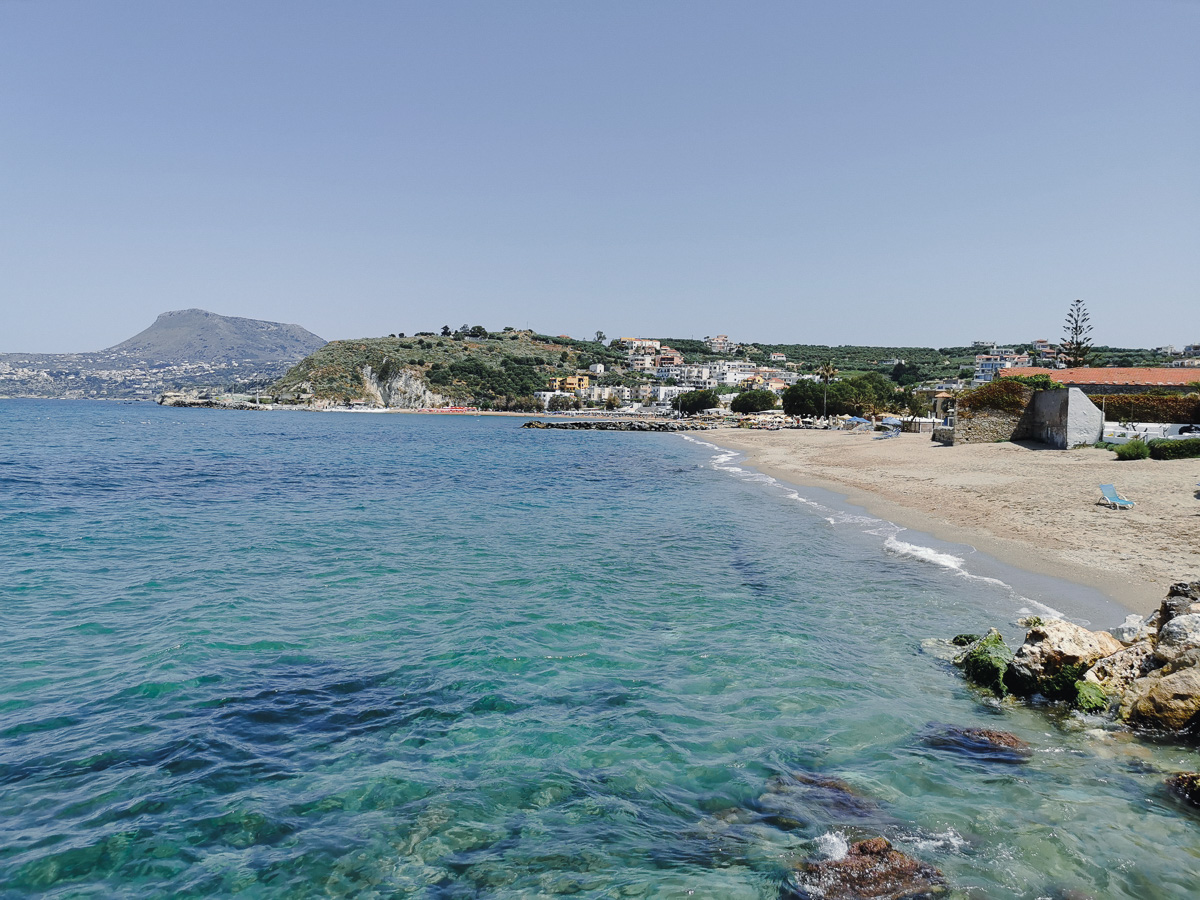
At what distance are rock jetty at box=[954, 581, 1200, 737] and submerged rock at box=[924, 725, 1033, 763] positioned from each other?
1.32 metres

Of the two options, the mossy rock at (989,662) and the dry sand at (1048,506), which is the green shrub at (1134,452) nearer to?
the dry sand at (1048,506)

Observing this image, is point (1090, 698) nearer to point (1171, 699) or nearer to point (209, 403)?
point (1171, 699)

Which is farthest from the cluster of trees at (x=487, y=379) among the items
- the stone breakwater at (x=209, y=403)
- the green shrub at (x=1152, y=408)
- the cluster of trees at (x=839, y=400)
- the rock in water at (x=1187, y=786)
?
the rock in water at (x=1187, y=786)

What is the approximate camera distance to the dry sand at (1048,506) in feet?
46.5

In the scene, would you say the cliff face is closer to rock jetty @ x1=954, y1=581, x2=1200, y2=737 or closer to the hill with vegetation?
the hill with vegetation

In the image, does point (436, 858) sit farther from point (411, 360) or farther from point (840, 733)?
point (411, 360)

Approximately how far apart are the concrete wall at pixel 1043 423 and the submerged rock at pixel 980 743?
30.6m

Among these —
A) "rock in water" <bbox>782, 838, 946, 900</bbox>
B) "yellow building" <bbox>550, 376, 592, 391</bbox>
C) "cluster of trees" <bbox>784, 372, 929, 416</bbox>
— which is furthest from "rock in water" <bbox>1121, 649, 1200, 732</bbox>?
"yellow building" <bbox>550, 376, 592, 391</bbox>

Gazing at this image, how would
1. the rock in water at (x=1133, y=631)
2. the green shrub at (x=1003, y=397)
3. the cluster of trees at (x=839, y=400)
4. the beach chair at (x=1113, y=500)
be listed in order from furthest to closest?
1. the cluster of trees at (x=839, y=400)
2. the green shrub at (x=1003, y=397)
3. the beach chair at (x=1113, y=500)
4. the rock in water at (x=1133, y=631)

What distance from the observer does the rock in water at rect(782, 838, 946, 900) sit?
4.99 meters

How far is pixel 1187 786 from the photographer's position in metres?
6.35

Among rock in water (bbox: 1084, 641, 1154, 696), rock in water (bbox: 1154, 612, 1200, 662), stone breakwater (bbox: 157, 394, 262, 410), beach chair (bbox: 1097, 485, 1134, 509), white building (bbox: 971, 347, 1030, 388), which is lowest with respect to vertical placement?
stone breakwater (bbox: 157, 394, 262, 410)

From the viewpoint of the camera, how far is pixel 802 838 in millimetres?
5750

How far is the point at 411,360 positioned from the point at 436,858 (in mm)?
184452
